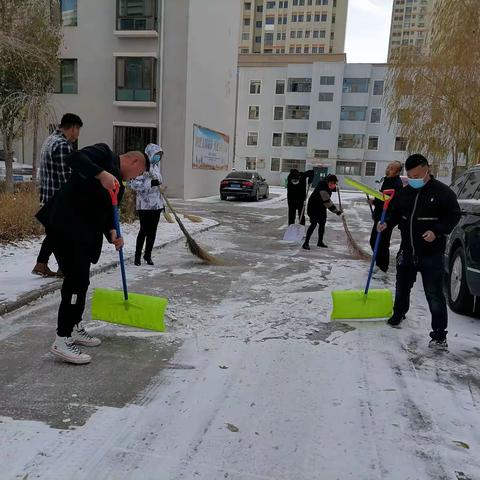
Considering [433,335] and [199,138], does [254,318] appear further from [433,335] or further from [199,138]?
[199,138]

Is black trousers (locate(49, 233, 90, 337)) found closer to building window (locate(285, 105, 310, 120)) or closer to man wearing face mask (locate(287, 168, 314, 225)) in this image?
man wearing face mask (locate(287, 168, 314, 225))

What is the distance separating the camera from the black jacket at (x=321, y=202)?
28.9 feet

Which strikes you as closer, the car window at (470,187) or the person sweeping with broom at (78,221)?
the person sweeping with broom at (78,221)

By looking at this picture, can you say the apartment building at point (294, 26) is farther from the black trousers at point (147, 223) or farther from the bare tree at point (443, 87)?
the black trousers at point (147, 223)

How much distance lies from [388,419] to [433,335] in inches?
57.8

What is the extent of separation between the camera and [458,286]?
17.0 feet

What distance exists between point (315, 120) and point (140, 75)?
30622 millimetres

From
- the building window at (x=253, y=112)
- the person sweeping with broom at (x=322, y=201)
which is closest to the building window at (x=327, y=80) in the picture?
the building window at (x=253, y=112)

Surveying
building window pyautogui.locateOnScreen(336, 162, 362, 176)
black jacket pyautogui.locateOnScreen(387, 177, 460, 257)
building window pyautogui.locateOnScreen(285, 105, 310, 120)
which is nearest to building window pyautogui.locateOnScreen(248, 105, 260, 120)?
building window pyautogui.locateOnScreen(285, 105, 310, 120)

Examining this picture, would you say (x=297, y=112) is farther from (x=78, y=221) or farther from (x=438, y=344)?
(x=78, y=221)

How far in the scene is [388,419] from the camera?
116 inches

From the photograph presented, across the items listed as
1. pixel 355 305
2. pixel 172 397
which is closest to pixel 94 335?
pixel 172 397

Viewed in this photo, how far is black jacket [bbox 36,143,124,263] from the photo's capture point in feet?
10.9

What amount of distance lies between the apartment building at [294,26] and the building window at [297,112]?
4635 centimetres
